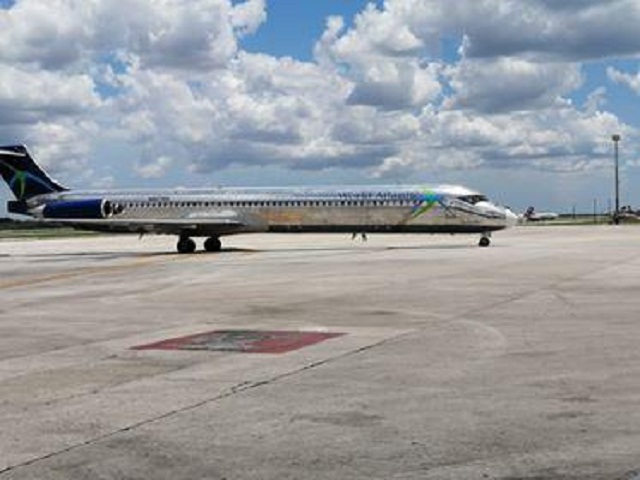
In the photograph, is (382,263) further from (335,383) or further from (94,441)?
(94,441)

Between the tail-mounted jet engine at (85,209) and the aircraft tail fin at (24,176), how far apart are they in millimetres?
2471

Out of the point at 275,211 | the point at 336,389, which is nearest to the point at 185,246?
the point at 275,211

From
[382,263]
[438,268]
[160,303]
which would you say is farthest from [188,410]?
[382,263]

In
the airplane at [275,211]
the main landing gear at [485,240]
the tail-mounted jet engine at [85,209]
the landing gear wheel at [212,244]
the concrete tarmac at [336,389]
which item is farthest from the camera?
the landing gear wheel at [212,244]

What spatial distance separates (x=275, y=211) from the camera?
4794 centimetres

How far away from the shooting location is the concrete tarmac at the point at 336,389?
286 inches

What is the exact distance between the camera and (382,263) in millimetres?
34812

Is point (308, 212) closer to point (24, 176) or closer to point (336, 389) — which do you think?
point (24, 176)

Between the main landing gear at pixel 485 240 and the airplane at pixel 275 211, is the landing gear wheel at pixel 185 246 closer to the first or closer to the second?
the airplane at pixel 275 211

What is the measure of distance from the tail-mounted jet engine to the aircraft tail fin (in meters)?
2.47

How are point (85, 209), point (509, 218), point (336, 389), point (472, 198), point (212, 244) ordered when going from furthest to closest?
point (212, 244)
point (85, 209)
point (509, 218)
point (472, 198)
point (336, 389)

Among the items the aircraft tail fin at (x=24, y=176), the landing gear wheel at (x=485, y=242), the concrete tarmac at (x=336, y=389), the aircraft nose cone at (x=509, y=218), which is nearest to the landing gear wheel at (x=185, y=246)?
the aircraft tail fin at (x=24, y=176)

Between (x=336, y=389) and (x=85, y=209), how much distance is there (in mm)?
40983

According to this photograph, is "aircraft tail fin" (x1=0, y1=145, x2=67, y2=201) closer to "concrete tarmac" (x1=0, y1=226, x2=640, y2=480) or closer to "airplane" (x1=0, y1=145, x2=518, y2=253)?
"airplane" (x1=0, y1=145, x2=518, y2=253)
